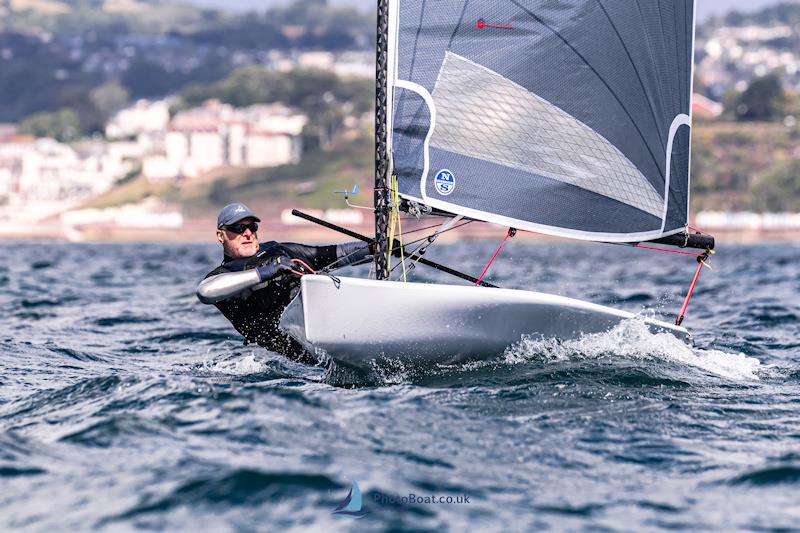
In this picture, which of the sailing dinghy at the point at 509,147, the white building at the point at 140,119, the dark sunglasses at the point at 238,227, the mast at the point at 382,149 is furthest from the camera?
the white building at the point at 140,119

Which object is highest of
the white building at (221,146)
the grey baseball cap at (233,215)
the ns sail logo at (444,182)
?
the ns sail logo at (444,182)

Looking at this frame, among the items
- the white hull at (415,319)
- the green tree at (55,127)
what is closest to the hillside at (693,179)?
the green tree at (55,127)

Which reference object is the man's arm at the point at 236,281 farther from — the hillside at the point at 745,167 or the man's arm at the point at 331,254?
the hillside at the point at 745,167

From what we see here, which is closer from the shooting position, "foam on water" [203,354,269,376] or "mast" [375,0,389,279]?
"mast" [375,0,389,279]

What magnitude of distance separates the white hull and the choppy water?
0.18 metres

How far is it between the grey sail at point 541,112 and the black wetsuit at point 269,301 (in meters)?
1.13

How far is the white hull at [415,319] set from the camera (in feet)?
25.0

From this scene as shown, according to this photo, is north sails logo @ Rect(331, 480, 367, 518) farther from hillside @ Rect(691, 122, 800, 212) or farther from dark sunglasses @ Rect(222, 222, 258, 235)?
hillside @ Rect(691, 122, 800, 212)

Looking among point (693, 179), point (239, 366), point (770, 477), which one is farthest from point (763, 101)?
point (770, 477)

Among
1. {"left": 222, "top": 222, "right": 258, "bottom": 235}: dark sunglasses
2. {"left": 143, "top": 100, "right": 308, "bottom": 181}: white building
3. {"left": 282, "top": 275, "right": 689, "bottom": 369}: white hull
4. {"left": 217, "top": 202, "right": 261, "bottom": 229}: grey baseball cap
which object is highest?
{"left": 217, "top": 202, "right": 261, "bottom": 229}: grey baseball cap

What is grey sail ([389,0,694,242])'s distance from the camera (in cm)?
824

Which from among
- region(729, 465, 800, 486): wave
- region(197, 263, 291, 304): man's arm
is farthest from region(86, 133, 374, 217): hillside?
region(729, 465, 800, 486): wave

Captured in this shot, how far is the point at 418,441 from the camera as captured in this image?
6227 mm

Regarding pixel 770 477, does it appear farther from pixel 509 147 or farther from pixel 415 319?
pixel 509 147
